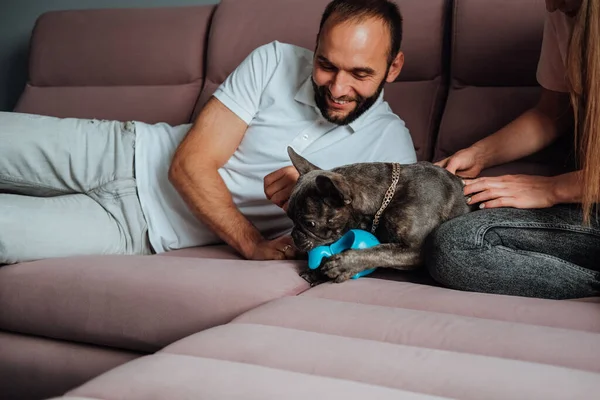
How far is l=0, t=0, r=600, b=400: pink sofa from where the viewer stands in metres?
1.15

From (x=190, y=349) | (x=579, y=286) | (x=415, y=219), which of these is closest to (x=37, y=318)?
(x=190, y=349)

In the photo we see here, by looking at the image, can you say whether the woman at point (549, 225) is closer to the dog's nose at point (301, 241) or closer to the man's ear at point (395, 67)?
the dog's nose at point (301, 241)

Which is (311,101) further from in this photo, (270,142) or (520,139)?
(520,139)

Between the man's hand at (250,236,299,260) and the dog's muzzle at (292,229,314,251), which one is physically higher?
the dog's muzzle at (292,229,314,251)

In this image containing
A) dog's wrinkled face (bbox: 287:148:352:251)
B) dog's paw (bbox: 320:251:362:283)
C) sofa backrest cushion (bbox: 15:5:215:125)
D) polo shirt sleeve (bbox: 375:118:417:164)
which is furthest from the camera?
sofa backrest cushion (bbox: 15:5:215:125)

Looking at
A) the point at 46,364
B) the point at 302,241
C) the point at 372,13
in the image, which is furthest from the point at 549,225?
the point at 46,364

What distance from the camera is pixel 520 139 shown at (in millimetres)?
2244

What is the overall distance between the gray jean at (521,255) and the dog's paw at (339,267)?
22 centimetres

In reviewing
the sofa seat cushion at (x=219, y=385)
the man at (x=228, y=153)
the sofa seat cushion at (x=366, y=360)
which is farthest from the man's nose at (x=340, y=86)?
the sofa seat cushion at (x=219, y=385)

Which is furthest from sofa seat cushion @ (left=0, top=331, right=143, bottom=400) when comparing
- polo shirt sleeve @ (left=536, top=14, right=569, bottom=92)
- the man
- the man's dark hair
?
polo shirt sleeve @ (left=536, top=14, right=569, bottom=92)

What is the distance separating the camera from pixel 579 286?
5.79 feet

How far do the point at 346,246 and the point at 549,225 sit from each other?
561mm

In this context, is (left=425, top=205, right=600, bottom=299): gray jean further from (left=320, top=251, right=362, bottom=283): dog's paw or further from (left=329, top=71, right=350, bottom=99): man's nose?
(left=329, top=71, right=350, bottom=99): man's nose

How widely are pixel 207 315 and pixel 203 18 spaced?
190 cm
